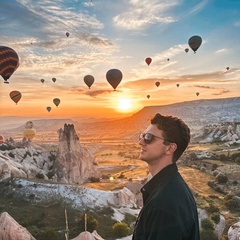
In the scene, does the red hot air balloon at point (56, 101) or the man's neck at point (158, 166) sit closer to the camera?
the man's neck at point (158, 166)

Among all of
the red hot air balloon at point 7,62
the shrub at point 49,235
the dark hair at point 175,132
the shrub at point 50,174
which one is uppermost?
the red hot air balloon at point 7,62

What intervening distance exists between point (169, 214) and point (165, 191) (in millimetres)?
324

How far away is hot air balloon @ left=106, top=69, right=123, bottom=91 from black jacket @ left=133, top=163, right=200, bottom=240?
43.7m

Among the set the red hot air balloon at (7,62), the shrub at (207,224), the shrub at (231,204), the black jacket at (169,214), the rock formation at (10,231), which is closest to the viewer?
the black jacket at (169,214)

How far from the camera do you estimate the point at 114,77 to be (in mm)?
47031

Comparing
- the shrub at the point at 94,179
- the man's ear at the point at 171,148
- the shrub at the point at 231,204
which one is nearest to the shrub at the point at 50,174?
the shrub at the point at 94,179

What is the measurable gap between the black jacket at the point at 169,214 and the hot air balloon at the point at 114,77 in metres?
43.7

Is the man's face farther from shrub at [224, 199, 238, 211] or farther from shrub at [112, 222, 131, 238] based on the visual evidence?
shrub at [224, 199, 238, 211]

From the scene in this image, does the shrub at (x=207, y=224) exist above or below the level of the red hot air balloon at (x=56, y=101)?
below

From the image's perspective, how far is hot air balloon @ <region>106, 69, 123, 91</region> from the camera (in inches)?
1852

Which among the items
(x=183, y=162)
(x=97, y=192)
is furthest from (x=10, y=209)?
(x=183, y=162)

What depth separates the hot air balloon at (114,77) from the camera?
1852 inches

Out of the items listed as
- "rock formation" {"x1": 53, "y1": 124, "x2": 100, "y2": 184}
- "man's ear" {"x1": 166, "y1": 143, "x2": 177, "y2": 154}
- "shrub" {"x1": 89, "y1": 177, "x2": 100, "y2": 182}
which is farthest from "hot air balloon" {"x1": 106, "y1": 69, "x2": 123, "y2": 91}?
"man's ear" {"x1": 166, "y1": 143, "x2": 177, "y2": 154}

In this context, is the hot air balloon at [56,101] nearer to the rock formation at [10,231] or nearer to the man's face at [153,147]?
the rock formation at [10,231]
